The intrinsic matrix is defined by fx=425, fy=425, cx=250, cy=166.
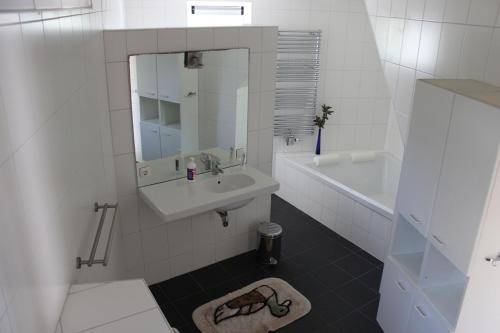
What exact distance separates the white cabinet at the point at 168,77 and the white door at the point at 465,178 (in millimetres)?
1822

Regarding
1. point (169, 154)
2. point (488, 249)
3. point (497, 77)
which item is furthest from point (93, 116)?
point (497, 77)

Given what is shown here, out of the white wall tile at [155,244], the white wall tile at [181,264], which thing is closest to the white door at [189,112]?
the white wall tile at [155,244]

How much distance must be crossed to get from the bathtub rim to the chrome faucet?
130 cm

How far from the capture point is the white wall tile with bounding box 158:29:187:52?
9.25ft

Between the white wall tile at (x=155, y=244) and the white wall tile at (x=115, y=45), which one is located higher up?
the white wall tile at (x=115, y=45)

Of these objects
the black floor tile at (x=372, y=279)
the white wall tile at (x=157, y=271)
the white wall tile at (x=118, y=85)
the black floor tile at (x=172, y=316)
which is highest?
the white wall tile at (x=118, y=85)

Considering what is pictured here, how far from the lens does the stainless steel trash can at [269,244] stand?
3586mm

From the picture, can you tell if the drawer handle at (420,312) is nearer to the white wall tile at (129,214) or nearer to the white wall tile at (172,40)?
the white wall tile at (129,214)

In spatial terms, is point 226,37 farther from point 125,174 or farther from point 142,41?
point 125,174

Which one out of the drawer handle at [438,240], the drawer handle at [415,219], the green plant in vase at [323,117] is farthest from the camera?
the green plant in vase at [323,117]

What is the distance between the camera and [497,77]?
2.34 m

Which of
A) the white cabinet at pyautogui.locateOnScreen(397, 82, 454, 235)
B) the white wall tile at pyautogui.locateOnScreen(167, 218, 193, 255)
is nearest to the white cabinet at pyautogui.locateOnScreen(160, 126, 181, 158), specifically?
the white wall tile at pyautogui.locateOnScreen(167, 218, 193, 255)

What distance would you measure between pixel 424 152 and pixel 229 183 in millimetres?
1550

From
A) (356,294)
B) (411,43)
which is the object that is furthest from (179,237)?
(411,43)
